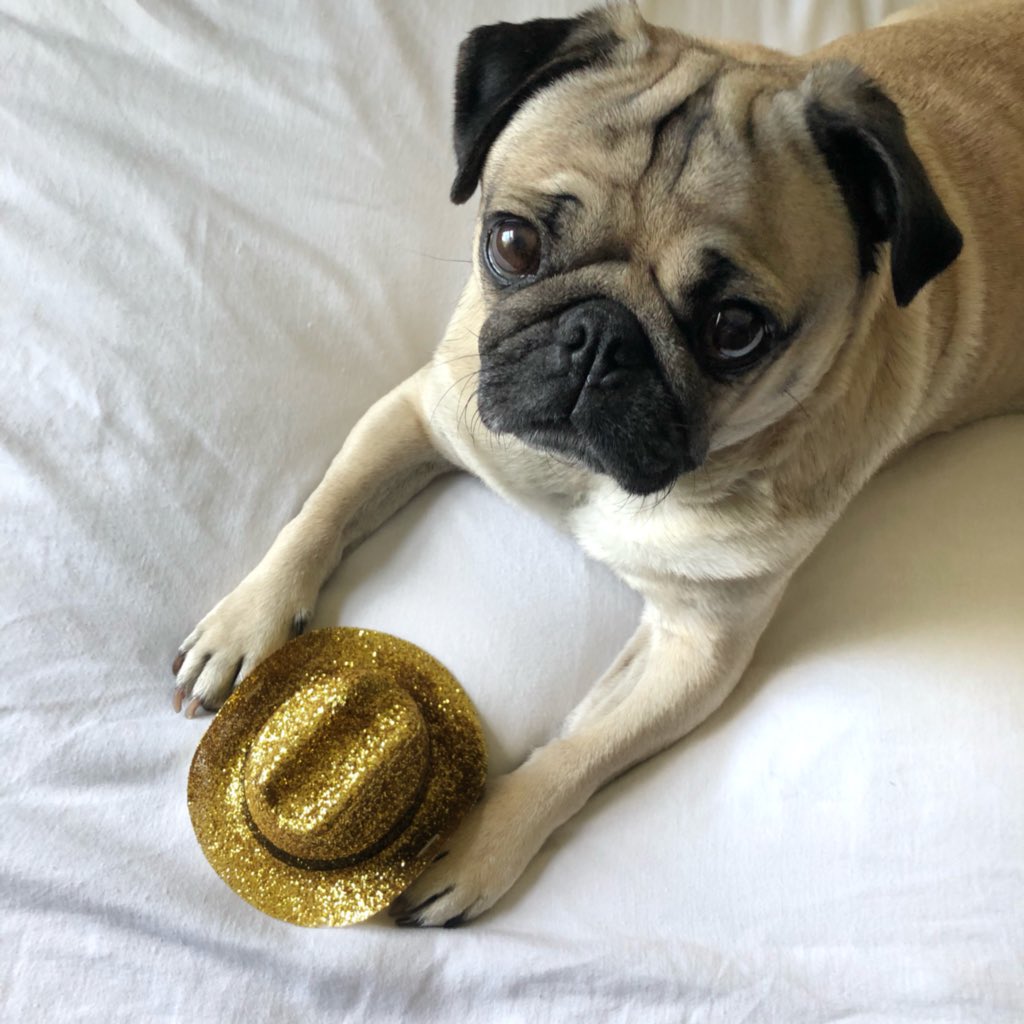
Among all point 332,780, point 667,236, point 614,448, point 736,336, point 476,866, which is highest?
point 667,236

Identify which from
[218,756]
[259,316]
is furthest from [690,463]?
[259,316]

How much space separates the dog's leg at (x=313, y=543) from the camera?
160cm

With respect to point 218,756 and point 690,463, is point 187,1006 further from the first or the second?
point 690,463

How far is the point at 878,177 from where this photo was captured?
125 centimetres

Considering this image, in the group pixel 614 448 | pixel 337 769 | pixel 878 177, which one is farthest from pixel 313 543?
pixel 878 177

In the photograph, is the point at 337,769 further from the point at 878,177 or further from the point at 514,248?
the point at 878,177

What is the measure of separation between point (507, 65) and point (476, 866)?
1216 millimetres

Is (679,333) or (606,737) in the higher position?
(679,333)

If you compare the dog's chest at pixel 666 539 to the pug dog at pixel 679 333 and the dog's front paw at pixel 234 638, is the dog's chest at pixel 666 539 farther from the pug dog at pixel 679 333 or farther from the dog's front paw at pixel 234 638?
the dog's front paw at pixel 234 638

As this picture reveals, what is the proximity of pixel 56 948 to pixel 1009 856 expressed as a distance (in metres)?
1.38

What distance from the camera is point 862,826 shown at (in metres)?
1.45

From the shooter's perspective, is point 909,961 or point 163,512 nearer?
point 909,961

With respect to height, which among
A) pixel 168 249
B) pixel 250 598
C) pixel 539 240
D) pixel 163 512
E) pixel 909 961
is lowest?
pixel 909 961

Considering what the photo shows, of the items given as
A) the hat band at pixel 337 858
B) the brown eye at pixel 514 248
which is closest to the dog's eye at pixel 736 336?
the brown eye at pixel 514 248
